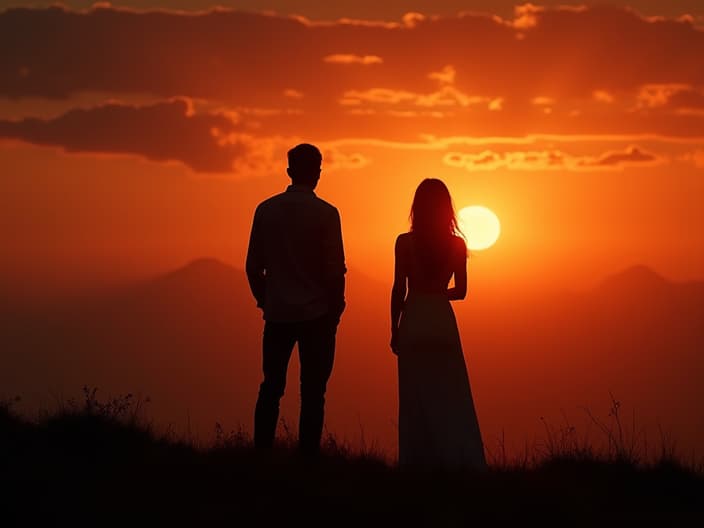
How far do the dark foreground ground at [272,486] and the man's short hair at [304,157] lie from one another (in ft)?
8.01

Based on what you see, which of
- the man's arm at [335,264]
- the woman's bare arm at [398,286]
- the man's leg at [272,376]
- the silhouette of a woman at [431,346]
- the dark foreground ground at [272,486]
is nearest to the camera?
the dark foreground ground at [272,486]

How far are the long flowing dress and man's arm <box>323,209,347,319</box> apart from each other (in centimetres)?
65

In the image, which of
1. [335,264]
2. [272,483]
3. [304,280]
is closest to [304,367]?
[304,280]

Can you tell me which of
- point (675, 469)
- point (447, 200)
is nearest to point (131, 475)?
point (447, 200)

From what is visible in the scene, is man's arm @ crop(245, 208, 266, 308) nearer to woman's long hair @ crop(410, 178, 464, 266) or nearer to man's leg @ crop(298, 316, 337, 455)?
man's leg @ crop(298, 316, 337, 455)

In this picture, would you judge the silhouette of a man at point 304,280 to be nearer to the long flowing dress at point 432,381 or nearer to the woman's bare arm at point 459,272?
the long flowing dress at point 432,381

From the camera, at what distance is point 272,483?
319 inches

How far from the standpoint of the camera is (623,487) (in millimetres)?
9445

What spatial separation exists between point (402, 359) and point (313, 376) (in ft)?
3.32

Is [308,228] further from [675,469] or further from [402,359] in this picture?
[675,469]

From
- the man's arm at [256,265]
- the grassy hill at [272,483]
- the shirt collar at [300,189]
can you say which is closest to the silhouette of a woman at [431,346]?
the grassy hill at [272,483]

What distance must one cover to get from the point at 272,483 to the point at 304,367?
1513mm

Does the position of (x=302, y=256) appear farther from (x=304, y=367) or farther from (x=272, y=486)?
(x=272, y=486)

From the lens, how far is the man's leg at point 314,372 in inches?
366
